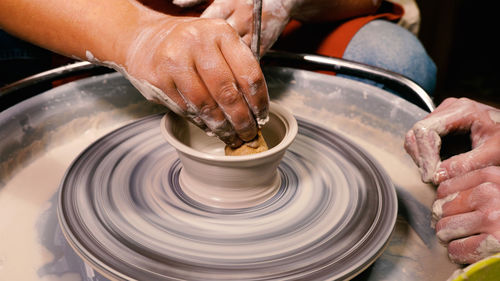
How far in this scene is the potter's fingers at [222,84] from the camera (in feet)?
2.44

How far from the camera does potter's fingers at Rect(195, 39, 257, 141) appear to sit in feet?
2.44

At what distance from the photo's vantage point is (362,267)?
0.67 meters

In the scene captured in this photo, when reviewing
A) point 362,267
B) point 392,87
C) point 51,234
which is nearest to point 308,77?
point 392,87

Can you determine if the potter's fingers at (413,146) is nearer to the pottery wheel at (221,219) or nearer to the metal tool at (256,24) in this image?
the pottery wheel at (221,219)

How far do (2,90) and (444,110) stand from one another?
102 centimetres

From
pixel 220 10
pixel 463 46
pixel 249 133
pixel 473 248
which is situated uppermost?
pixel 220 10

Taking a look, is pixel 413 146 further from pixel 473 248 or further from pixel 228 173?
pixel 228 173

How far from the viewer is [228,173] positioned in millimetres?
781

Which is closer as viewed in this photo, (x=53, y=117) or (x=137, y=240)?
(x=137, y=240)

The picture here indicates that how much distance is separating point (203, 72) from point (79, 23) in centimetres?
35

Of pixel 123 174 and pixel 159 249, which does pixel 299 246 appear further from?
pixel 123 174

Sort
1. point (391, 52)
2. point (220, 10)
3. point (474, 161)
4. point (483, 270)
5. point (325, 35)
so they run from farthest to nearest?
point (325, 35)
point (391, 52)
point (220, 10)
point (474, 161)
point (483, 270)

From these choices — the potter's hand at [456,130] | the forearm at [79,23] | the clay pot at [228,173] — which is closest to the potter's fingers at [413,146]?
the potter's hand at [456,130]

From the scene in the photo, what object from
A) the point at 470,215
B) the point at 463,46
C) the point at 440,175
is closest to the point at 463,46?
the point at 463,46
